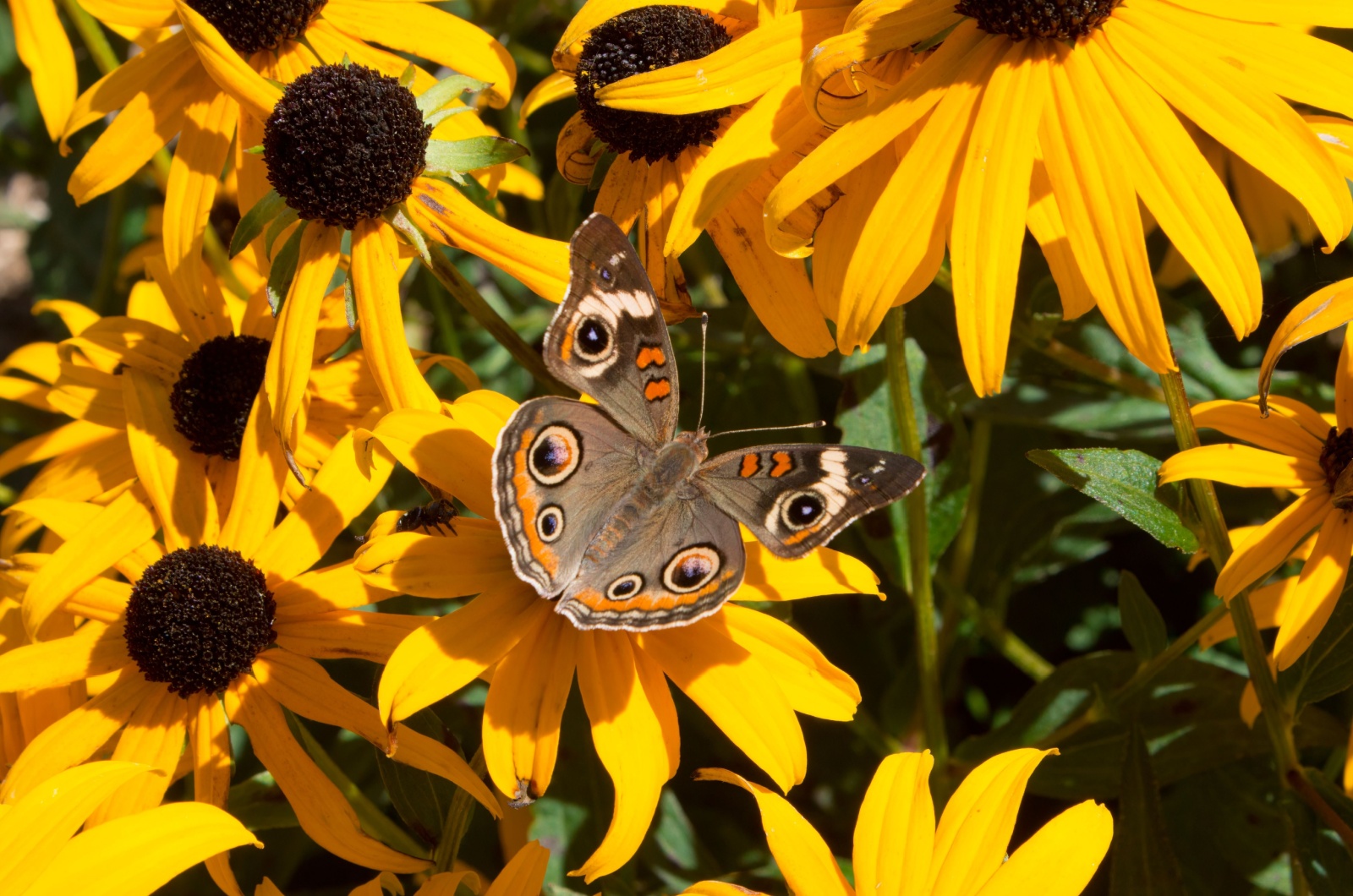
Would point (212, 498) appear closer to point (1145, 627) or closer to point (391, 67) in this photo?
point (391, 67)

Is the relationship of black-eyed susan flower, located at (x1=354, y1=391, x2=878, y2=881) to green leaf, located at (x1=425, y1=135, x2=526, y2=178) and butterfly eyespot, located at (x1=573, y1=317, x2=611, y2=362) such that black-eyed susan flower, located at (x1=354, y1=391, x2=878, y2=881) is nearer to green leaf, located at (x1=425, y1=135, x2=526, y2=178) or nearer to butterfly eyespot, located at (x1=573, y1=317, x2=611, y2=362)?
butterfly eyespot, located at (x1=573, y1=317, x2=611, y2=362)

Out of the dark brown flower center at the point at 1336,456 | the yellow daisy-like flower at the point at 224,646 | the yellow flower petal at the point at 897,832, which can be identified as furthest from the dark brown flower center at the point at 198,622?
the dark brown flower center at the point at 1336,456

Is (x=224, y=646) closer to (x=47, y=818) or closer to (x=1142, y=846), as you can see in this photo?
(x=47, y=818)

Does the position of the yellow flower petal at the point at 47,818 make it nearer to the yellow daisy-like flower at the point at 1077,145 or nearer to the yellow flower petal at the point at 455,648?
the yellow flower petal at the point at 455,648

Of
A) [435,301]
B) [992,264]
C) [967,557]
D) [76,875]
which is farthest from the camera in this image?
[435,301]

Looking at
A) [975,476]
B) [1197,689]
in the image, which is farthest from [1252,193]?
[1197,689]

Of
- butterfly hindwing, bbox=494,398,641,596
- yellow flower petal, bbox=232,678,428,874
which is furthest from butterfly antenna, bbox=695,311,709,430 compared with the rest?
yellow flower petal, bbox=232,678,428,874
